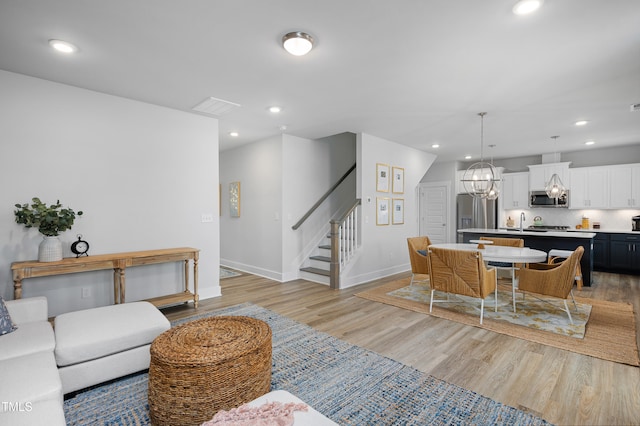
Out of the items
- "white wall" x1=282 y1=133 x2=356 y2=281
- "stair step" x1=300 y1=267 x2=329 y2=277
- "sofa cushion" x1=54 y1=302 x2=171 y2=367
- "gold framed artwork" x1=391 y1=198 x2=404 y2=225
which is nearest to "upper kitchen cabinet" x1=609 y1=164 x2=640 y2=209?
"gold framed artwork" x1=391 y1=198 x2=404 y2=225

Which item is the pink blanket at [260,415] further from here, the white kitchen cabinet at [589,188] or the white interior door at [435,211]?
the white kitchen cabinet at [589,188]

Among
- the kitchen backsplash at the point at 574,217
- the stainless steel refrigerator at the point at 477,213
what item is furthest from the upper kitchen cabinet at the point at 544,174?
the stainless steel refrigerator at the point at 477,213

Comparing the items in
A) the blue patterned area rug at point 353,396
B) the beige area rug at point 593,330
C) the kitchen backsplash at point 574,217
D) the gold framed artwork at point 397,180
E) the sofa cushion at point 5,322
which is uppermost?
the gold framed artwork at point 397,180

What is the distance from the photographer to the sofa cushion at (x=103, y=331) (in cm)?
206

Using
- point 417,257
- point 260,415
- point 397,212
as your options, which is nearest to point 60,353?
point 260,415

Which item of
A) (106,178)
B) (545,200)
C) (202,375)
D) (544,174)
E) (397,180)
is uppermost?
(544,174)

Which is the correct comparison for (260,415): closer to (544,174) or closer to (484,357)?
(484,357)

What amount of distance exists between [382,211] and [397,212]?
56 cm

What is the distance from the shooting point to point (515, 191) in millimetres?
7641

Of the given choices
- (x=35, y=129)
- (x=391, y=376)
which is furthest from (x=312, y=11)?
(x=35, y=129)

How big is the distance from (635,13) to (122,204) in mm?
5038

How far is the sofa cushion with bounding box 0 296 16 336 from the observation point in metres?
2.11

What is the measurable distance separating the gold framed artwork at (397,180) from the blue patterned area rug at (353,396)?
4.01 m

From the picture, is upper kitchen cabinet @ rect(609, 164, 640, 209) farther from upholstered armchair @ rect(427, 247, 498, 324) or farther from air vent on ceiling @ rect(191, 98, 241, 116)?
air vent on ceiling @ rect(191, 98, 241, 116)
